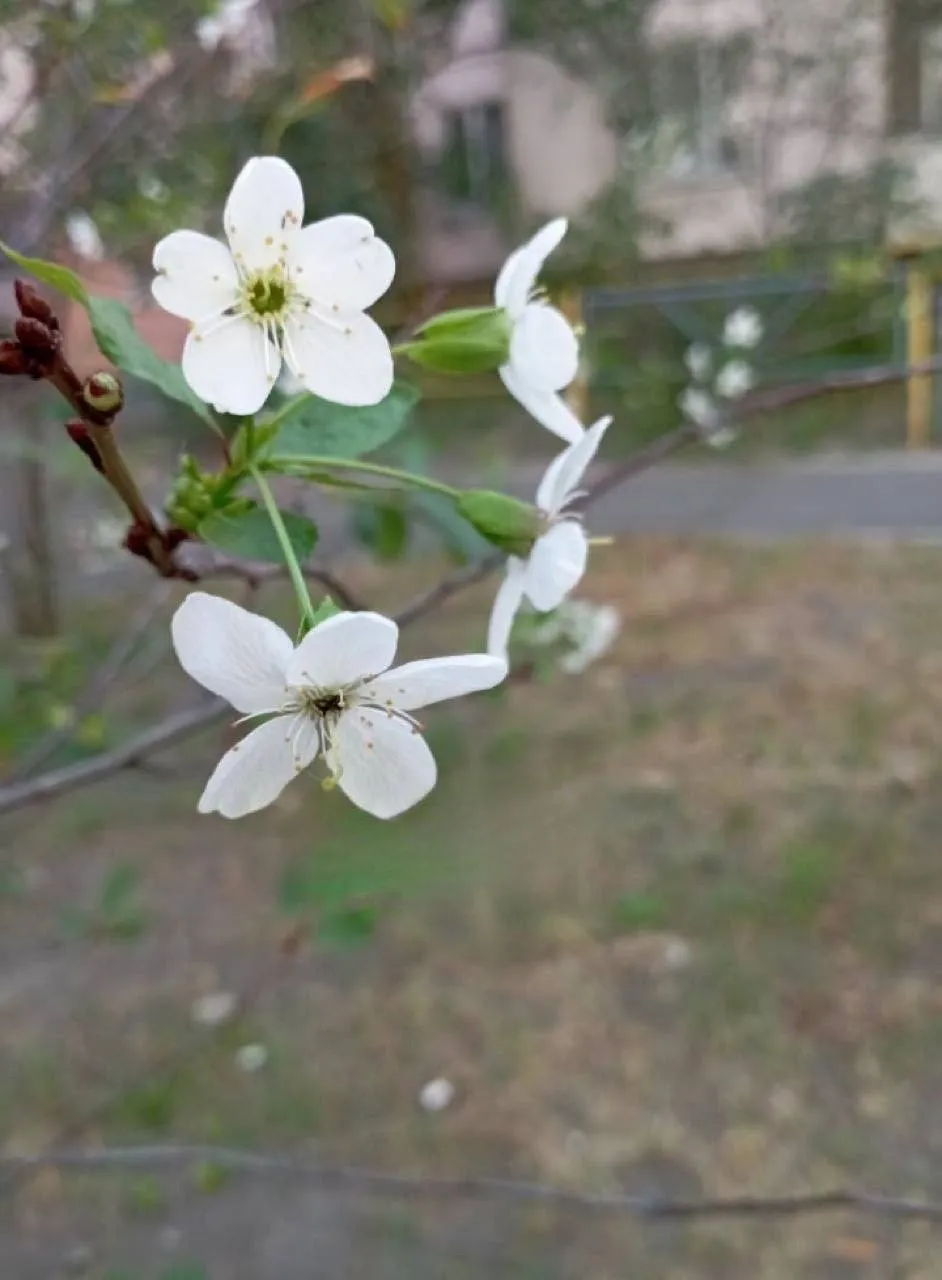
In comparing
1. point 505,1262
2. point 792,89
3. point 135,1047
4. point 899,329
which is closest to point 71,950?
point 135,1047

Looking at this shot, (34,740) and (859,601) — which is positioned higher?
(34,740)

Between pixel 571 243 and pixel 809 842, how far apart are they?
228 inches

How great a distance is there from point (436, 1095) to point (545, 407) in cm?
161

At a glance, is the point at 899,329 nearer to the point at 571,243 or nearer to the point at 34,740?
the point at 571,243

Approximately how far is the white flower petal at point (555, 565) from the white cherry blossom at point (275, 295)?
98 millimetres

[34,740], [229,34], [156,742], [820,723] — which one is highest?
[229,34]

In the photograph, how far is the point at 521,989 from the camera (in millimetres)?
2215

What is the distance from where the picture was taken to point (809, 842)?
257 cm

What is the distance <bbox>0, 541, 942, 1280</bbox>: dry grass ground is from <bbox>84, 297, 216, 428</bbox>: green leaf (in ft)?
3.16

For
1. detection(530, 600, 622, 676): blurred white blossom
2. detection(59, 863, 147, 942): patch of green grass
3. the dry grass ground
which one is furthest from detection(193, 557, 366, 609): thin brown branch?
detection(59, 863, 147, 942): patch of green grass

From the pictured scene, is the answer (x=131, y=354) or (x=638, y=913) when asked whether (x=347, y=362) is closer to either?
(x=131, y=354)

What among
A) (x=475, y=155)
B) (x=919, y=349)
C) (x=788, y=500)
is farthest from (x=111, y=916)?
(x=475, y=155)

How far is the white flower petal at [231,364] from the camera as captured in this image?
19.4 inches

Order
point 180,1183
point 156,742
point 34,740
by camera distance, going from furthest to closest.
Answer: point 34,740, point 180,1183, point 156,742
